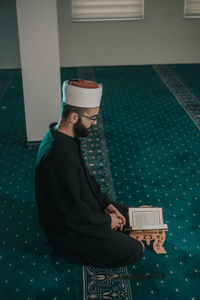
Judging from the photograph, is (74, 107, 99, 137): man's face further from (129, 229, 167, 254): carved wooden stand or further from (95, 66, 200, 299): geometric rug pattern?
(95, 66, 200, 299): geometric rug pattern

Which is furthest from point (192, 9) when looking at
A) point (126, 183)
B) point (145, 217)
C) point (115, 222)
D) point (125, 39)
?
point (115, 222)

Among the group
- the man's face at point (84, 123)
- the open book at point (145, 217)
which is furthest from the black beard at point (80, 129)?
the open book at point (145, 217)

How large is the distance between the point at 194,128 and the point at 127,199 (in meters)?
1.83

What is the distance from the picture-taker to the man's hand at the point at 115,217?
8.30ft

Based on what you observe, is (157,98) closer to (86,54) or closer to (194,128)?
(194,128)

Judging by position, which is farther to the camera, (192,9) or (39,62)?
(192,9)

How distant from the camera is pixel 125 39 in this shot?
7703 mm

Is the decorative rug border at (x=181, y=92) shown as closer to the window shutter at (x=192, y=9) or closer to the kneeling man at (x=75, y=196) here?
the window shutter at (x=192, y=9)

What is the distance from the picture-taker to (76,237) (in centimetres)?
243

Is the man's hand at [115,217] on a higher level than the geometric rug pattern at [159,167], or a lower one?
higher

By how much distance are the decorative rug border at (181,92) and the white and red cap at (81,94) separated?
8.79ft

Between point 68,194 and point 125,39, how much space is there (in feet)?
19.5

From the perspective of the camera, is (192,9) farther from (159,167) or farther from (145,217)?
(145,217)

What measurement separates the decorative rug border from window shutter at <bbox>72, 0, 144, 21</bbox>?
1.16 metres
